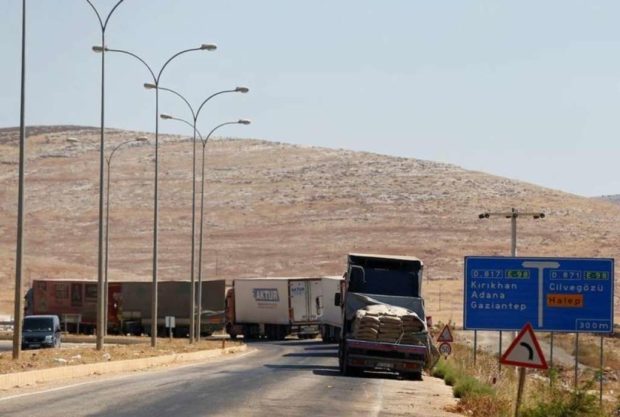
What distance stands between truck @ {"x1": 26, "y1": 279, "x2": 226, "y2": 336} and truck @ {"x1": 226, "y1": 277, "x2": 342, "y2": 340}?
149cm

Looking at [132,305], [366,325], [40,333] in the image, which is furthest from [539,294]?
[132,305]

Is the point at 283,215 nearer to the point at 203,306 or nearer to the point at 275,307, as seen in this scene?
the point at 203,306

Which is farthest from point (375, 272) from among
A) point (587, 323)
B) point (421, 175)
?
point (421, 175)

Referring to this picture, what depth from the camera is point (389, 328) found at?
40.1 meters

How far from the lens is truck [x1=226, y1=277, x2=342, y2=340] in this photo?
80750 mm

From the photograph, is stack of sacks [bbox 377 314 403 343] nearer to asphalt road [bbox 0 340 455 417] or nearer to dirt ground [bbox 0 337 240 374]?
asphalt road [bbox 0 340 455 417]

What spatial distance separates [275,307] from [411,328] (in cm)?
4161

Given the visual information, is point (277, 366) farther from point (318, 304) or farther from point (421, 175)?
point (421, 175)

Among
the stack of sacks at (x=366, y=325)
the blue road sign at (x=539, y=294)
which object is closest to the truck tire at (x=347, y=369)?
the stack of sacks at (x=366, y=325)

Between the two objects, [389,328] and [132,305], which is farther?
[132,305]

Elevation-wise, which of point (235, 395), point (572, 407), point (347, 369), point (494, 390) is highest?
point (572, 407)

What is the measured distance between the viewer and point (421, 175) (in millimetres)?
182750

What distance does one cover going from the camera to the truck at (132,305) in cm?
8262

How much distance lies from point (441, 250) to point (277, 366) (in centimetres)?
9878
